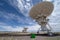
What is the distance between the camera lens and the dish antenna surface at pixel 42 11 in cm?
700

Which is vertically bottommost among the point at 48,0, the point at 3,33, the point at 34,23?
the point at 3,33

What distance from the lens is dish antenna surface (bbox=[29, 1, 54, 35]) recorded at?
7.00m

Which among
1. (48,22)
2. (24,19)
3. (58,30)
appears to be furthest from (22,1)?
(58,30)

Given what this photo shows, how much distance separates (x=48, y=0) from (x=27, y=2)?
1.00 meters

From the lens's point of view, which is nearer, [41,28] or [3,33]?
[3,33]

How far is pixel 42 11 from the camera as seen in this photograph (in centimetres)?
720

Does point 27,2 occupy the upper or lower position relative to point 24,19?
upper

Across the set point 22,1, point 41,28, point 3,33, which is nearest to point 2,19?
point 3,33

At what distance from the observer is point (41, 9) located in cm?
710

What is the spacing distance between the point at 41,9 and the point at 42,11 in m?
0.14

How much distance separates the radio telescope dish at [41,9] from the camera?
6988 millimetres

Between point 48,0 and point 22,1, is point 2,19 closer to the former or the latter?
point 22,1

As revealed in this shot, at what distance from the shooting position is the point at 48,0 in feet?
23.2

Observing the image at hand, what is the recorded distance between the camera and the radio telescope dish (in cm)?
699
